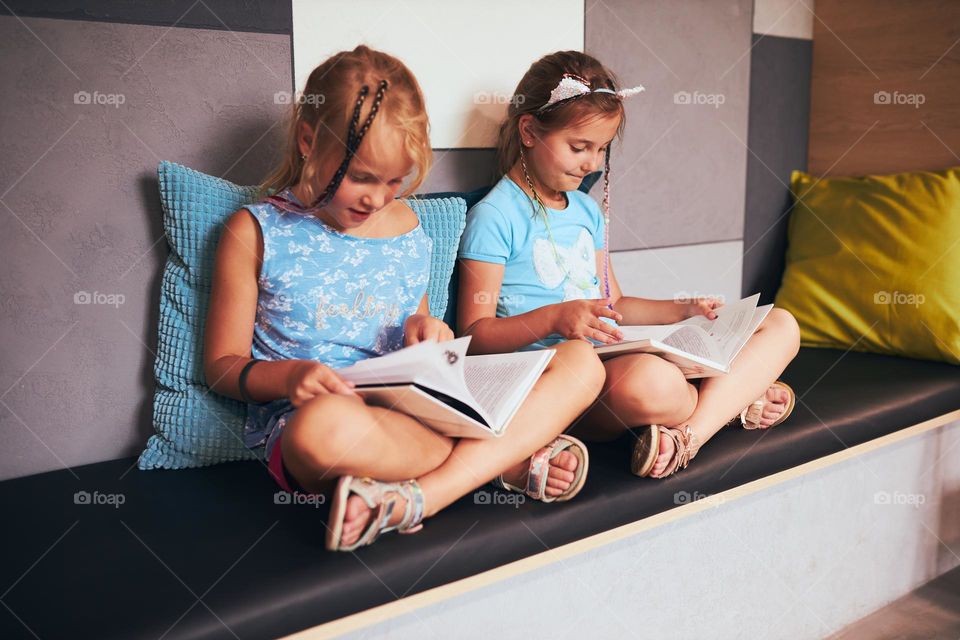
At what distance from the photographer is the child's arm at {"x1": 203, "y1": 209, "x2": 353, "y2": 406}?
1.11 metres

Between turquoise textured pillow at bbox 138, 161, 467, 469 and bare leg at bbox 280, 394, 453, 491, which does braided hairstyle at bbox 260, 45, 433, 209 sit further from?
bare leg at bbox 280, 394, 453, 491

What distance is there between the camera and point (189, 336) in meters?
1.31

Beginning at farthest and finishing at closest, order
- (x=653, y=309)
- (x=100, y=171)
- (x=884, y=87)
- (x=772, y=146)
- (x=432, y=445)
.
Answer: (x=772, y=146)
(x=884, y=87)
(x=653, y=309)
(x=100, y=171)
(x=432, y=445)

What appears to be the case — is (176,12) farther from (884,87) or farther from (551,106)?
(884,87)

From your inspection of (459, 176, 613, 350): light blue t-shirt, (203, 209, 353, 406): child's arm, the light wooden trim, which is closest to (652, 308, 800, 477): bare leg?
the light wooden trim

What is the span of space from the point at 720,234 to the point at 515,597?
1.34m

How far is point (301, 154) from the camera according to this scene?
125cm

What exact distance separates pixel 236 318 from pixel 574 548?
0.59 metres

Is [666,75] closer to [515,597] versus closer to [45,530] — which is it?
[515,597]

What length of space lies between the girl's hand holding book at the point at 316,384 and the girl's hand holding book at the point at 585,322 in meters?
0.45

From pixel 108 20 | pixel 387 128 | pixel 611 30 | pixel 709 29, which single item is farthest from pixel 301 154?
pixel 709 29

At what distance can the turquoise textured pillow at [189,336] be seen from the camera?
1288 mm

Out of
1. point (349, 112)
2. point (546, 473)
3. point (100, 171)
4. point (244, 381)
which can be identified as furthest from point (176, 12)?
point (546, 473)

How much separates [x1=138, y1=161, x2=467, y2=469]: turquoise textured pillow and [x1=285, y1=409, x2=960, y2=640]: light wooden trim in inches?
17.4
